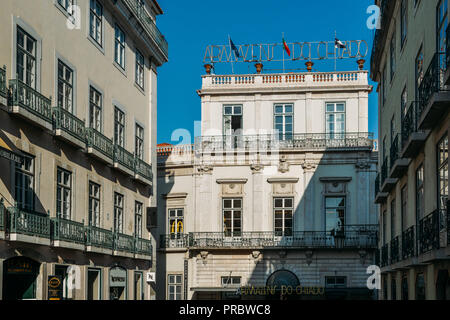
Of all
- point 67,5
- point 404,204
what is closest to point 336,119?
point 404,204

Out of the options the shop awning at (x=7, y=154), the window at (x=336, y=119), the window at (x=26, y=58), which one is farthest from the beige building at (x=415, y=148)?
the window at (x=336, y=119)

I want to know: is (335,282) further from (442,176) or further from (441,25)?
(441,25)

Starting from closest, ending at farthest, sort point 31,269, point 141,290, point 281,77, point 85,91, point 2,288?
point 2,288, point 31,269, point 85,91, point 141,290, point 281,77

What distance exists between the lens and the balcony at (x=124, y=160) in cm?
2390

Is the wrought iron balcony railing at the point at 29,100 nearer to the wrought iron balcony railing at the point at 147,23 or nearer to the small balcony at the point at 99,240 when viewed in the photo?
the small balcony at the point at 99,240

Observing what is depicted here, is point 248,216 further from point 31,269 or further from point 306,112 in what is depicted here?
point 31,269

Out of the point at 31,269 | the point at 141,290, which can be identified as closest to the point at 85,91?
the point at 31,269

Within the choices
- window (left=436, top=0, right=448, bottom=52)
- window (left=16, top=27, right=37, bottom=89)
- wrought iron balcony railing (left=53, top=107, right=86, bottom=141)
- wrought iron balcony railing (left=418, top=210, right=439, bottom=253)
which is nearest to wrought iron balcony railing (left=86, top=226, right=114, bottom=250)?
wrought iron balcony railing (left=53, top=107, right=86, bottom=141)

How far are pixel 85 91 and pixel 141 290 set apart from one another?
9441 millimetres

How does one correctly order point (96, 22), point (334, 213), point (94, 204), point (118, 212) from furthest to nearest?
point (334, 213) → point (118, 212) → point (96, 22) → point (94, 204)

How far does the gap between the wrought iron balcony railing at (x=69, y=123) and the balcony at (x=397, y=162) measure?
9.38 metres

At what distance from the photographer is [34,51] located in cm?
1820

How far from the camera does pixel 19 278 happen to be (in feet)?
57.9

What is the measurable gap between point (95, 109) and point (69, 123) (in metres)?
3.24
